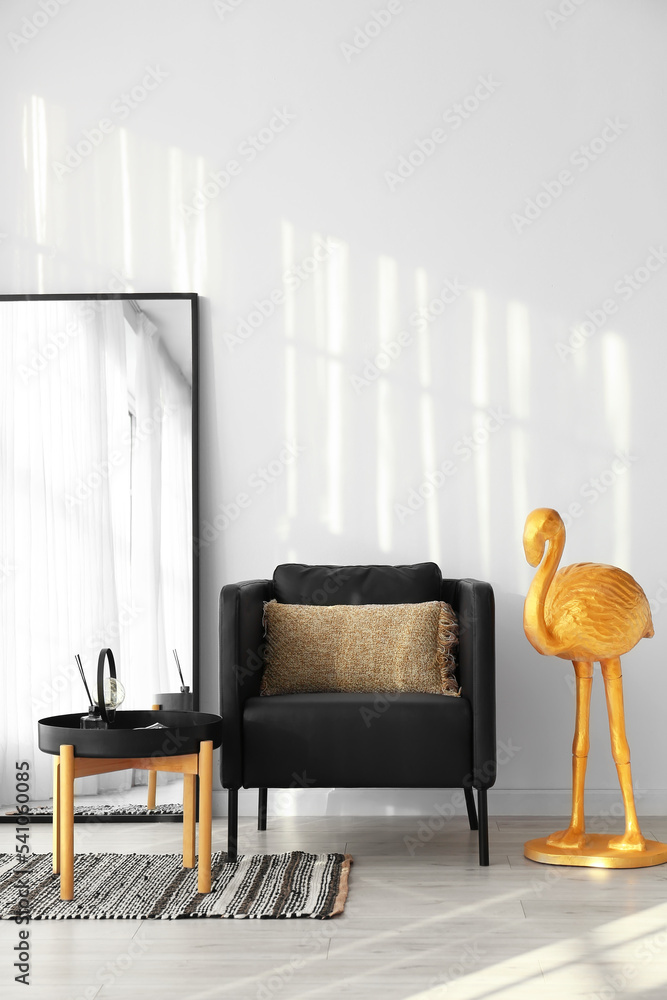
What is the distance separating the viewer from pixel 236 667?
2.83 metres

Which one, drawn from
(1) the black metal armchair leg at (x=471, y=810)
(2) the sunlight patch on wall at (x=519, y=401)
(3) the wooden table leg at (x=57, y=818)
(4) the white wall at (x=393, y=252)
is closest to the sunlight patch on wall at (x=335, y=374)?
(4) the white wall at (x=393, y=252)

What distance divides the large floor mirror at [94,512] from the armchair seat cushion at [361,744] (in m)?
0.77

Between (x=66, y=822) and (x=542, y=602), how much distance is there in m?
1.45

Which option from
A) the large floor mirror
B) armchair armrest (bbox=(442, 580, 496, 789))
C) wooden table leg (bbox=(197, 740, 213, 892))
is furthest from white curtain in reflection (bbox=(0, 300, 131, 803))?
armchair armrest (bbox=(442, 580, 496, 789))

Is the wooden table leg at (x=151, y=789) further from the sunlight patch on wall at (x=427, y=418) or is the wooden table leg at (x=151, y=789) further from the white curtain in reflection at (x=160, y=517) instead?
the sunlight patch on wall at (x=427, y=418)

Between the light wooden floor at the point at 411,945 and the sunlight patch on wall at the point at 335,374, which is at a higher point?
the sunlight patch on wall at the point at 335,374

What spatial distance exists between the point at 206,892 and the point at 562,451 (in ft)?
6.57

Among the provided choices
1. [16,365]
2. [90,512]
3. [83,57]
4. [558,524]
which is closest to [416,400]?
[558,524]

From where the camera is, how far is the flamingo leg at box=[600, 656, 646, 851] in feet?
9.31

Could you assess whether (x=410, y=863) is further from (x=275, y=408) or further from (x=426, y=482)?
(x=275, y=408)

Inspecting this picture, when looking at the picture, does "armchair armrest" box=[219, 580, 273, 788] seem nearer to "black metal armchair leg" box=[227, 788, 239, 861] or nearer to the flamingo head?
"black metal armchair leg" box=[227, 788, 239, 861]

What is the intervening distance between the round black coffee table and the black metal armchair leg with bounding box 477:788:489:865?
0.79m

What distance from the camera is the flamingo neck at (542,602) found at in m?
2.80

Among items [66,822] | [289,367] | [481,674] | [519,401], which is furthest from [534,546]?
[66,822]
